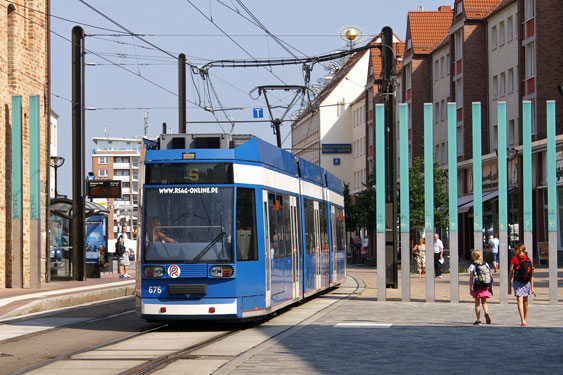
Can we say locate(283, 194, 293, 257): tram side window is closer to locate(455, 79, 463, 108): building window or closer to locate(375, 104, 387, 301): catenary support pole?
locate(375, 104, 387, 301): catenary support pole

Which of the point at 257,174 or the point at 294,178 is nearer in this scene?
the point at 257,174

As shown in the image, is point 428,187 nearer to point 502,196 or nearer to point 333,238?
point 502,196

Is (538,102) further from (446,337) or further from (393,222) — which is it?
(446,337)

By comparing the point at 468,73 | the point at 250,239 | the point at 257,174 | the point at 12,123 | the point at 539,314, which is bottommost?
Answer: the point at 539,314

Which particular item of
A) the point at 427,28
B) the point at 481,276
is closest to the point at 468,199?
the point at 427,28

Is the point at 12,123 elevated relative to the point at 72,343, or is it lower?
elevated

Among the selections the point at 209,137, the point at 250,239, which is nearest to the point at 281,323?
the point at 250,239

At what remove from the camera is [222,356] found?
42.7 feet

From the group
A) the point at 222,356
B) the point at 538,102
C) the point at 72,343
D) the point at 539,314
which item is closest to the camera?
the point at 222,356

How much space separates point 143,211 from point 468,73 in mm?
47176

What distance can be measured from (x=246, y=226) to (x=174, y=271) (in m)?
1.35

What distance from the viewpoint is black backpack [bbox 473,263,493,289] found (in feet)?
60.3

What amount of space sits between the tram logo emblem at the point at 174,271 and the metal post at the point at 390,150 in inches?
520

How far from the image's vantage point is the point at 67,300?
25.0 meters
